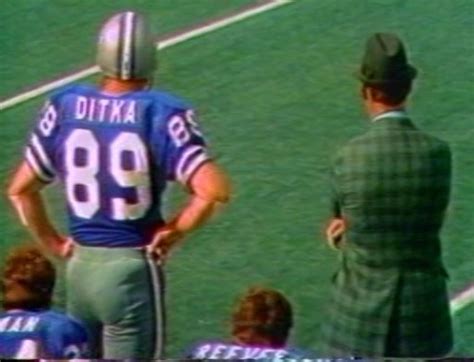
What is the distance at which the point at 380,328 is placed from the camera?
6242 millimetres

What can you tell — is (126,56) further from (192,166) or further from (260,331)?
(260,331)

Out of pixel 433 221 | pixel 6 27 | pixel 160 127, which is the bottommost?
pixel 433 221

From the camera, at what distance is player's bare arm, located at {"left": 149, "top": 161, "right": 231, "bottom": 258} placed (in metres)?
6.30

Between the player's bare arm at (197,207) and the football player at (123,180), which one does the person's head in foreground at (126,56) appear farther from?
the player's bare arm at (197,207)

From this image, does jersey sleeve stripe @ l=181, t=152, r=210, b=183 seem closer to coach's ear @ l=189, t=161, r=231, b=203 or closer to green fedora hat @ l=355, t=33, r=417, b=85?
coach's ear @ l=189, t=161, r=231, b=203

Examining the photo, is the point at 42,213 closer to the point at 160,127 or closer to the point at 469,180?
the point at 160,127

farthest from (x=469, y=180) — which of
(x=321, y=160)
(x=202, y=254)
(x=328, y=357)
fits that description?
(x=328, y=357)

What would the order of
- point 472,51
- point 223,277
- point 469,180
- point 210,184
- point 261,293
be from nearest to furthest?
point 261,293 < point 210,184 < point 223,277 < point 469,180 < point 472,51

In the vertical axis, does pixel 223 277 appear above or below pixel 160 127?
below

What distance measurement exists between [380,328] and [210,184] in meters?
0.76

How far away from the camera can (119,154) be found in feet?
20.4

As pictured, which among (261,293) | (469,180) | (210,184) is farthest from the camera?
(469,180)

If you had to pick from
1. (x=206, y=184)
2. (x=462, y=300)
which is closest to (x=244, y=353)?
(x=206, y=184)

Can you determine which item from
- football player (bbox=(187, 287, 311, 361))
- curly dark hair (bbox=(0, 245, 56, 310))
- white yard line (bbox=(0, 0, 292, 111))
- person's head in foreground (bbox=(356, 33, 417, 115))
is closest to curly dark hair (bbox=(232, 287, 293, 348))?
football player (bbox=(187, 287, 311, 361))
